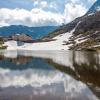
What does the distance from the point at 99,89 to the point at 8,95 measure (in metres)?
12.2

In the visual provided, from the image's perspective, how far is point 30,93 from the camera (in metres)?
36.2

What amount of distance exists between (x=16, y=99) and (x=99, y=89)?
12.3 metres

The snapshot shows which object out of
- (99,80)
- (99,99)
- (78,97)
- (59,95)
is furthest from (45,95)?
(99,80)

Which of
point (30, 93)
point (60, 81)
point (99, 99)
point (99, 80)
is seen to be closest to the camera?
point (99, 99)

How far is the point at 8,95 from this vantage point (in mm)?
34344

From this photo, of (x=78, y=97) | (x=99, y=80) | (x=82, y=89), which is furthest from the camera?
(x=99, y=80)

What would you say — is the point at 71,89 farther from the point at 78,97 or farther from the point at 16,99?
the point at 16,99

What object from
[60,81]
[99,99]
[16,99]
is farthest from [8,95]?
[60,81]

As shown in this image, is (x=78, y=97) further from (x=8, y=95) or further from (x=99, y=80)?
(x=99, y=80)

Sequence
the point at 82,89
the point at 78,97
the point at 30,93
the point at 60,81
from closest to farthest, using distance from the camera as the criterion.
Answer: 1. the point at 78,97
2. the point at 30,93
3. the point at 82,89
4. the point at 60,81

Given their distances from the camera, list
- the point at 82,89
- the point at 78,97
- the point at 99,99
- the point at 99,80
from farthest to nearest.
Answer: the point at 99,80
the point at 82,89
the point at 78,97
the point at 99,99

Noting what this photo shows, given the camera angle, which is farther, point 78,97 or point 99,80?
point 99,80

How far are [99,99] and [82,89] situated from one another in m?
9.11

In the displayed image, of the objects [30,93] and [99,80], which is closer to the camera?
[30,93]
